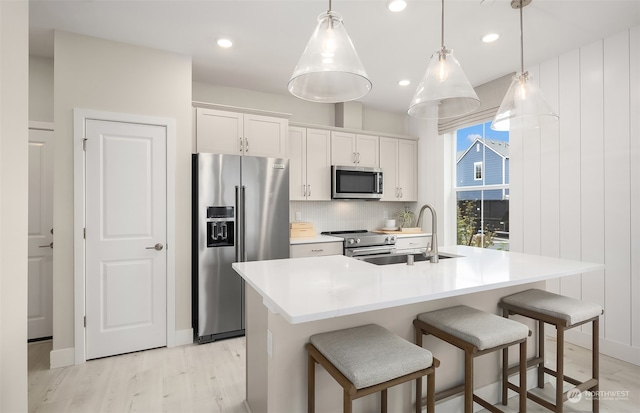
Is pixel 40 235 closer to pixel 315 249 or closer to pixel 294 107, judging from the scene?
pixel 315 249

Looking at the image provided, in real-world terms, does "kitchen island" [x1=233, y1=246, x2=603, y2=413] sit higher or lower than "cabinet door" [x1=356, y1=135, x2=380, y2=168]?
lower

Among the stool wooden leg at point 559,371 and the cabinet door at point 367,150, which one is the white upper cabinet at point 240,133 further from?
the stool wooden leg at point 559,371

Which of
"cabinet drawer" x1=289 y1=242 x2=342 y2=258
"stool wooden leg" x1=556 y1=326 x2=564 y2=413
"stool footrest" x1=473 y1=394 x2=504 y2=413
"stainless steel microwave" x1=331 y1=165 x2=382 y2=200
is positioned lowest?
"stool footrest" x1=473 y1=394 x2=504 y2=413

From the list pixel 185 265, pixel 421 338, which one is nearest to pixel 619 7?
pixel 421 338

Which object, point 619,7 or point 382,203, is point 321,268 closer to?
point 619,7

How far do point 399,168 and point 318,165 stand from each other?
4.38 ft

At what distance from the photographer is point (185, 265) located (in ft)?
10.4

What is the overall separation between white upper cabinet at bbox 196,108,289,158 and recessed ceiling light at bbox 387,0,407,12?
1.74 m

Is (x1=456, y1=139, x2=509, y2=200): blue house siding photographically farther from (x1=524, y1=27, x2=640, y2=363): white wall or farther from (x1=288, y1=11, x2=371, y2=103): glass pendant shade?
(x1=288, y1=11, x2=371, y2=103): glass pendant shade

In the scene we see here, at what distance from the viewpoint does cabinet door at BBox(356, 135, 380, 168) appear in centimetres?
456

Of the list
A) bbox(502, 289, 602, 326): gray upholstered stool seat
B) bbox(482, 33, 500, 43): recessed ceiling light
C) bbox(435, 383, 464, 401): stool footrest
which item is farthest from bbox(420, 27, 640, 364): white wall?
bbox(435, 383, 464, 401): stool footrest

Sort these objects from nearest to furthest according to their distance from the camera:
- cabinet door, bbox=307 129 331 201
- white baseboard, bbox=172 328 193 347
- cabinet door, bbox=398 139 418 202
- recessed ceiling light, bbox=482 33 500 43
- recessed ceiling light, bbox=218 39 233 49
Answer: recessed ceiling light, bbox=482 33 500 43, recessed ceiling light, bbox=218 39 233 49, white baseboard, bbox=172 328 193 347, cabinet door, bbox=307 129 331 201, cabinet door, bbox=398 139 418 202

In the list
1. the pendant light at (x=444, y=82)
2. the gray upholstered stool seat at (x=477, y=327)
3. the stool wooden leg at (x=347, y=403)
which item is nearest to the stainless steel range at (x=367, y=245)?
the gray upholstered stool seat at (x=477, y=327)

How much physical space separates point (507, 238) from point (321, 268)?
2.79m
